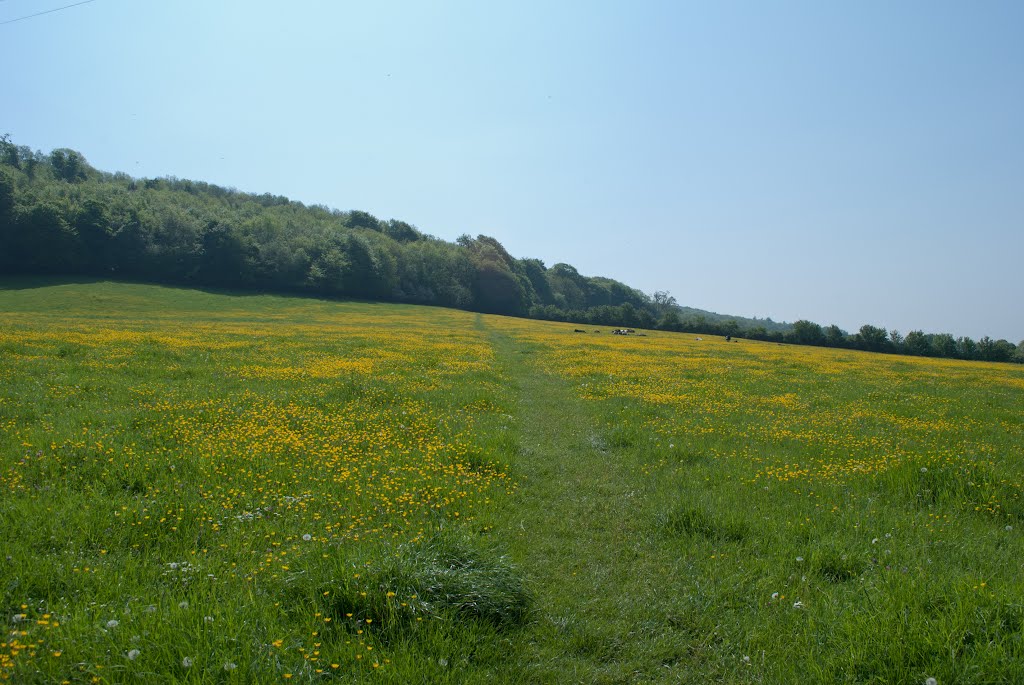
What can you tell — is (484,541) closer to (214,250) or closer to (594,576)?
(594,576)

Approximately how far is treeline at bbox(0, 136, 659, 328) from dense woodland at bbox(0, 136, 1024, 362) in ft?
0.52

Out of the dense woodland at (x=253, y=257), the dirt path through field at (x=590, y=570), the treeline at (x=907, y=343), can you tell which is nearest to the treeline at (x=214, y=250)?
the dense woodland at (x=253, y=257)

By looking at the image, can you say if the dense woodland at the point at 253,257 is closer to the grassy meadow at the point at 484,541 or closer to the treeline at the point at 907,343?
the treeline at the point at 907,343

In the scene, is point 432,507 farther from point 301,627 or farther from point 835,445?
point 835,445

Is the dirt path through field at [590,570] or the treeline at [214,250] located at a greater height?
the treeline at [214,250]

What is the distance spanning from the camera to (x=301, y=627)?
13.5ft

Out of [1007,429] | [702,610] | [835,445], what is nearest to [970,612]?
[702,610]

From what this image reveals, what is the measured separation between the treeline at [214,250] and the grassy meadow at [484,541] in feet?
239

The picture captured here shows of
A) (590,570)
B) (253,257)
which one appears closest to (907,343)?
(590,570)

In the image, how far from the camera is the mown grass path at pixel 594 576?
4.21 metres

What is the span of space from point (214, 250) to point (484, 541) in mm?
86133

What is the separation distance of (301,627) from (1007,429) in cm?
1618

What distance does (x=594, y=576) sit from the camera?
5512mm

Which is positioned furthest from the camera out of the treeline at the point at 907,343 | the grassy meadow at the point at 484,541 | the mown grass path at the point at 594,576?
the treeline at the point at 907,343
